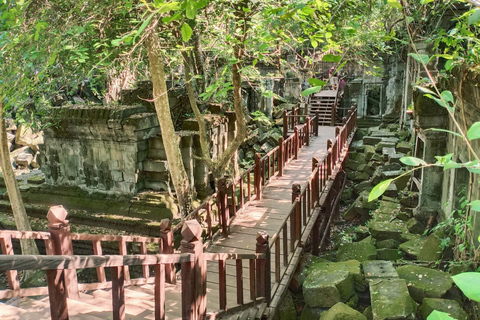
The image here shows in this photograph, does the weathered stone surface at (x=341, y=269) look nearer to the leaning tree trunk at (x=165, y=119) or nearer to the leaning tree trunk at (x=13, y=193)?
the leaning tree trunk at (x=165, y=119)

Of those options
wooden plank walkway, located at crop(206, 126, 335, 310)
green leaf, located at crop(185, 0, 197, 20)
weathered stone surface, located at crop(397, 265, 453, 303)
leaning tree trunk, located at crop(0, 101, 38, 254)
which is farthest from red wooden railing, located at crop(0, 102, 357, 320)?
leaning tree trunk, located at crop(0, 101, 38, 254)

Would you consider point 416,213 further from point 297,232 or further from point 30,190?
point 30,190

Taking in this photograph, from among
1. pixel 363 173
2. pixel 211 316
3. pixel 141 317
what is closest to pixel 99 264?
pixel 141 317

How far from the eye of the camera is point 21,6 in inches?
214

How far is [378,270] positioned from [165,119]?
408 cm

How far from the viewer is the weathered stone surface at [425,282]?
17.1 ft

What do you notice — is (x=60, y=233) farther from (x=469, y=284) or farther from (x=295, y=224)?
(x=469, y=284)

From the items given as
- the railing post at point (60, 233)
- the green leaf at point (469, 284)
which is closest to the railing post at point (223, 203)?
the railing post at point (60, 233)

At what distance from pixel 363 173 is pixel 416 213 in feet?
15.6

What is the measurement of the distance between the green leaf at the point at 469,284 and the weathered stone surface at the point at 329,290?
473 cm

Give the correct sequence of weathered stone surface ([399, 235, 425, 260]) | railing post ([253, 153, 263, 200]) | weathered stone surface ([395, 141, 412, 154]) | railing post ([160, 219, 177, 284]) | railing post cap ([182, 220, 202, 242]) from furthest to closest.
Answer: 1. weathered stone surface ([395, 141, 412, 154])
2. railing post ([253, 153, 263, 200])
3. weathered stone surface ([399, 235, 425, 260])
4. railing post ([160, 219, 177, 284])
5. railing post cap ([182, 220, 202, 242])

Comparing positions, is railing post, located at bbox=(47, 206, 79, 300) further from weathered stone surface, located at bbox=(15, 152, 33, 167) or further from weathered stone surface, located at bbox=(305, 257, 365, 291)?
weathered stone surface, located at bbox=(15, 152, 33, 167)

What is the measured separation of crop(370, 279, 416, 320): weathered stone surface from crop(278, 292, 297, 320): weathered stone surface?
46.3 inches

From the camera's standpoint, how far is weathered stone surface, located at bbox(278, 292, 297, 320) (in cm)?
569
